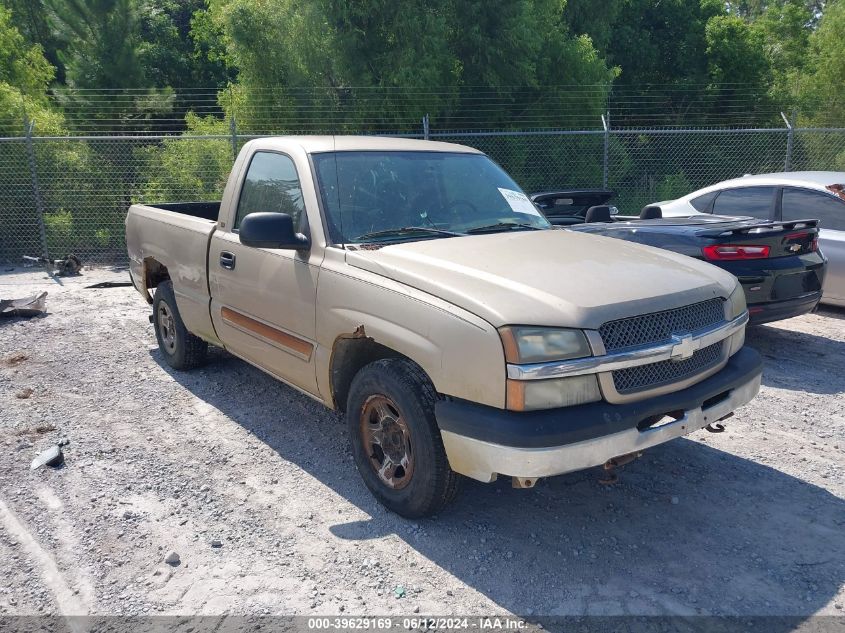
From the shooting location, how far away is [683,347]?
3.63 metres

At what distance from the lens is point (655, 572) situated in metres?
3.52

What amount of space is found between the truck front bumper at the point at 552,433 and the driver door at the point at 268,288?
1.32m

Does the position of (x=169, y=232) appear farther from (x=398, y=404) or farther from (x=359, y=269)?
(x=398, y=404)

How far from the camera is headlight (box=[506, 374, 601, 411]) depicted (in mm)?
3287

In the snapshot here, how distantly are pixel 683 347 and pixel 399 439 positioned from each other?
4.98 feet

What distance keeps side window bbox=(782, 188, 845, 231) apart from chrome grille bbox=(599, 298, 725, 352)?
4.95m

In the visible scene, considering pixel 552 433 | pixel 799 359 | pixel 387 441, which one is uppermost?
pixel 552 433

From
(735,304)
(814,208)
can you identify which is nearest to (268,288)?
(735,304)

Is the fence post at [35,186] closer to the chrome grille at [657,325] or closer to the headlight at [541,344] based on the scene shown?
the headlight at [541,344]

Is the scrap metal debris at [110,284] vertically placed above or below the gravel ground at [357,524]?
below

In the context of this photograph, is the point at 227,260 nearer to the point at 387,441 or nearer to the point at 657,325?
the point at 387,441

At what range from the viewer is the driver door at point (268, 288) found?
448cm

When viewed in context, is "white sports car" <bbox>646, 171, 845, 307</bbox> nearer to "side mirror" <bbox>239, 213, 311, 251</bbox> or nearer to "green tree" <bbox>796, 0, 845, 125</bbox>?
"side mirror" <bbox>239, 213, 311, 251</bbox>

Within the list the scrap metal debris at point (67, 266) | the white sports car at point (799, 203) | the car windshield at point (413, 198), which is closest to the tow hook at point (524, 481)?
the car windshield at point (413, 198)
